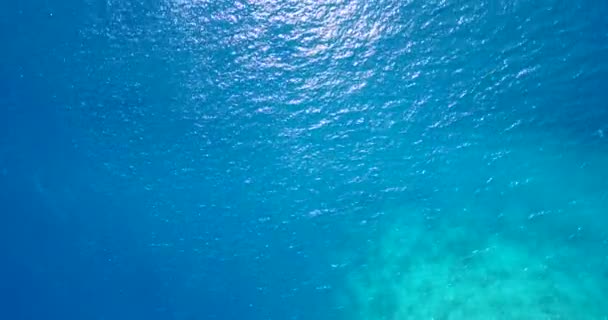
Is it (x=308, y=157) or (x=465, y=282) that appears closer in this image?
(x=308, y=157)

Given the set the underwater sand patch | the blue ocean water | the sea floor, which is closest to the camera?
the blue ocean water

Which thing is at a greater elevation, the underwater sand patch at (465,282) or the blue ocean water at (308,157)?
the blue ocean water at (308,157)

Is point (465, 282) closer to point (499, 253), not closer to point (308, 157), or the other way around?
point (499, 253)

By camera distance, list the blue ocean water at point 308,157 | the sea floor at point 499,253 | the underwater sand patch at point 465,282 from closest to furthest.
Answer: the blue ocean water at point 308,157
the sea floor at point 499,253
the underwater sand patch at point 465,282

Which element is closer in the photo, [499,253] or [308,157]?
[308,157]

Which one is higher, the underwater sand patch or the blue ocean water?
the blue ocean water

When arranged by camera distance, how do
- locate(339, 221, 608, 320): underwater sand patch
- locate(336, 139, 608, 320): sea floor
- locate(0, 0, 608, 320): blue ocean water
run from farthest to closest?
locate(339, 221, 608, 320): underwater sand patch
locate(336, 139, 608, 320): sea floor
locate(0, 0, 608, 320): blue ocean water

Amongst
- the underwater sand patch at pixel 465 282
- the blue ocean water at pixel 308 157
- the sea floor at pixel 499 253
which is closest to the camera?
the blue ocean water at pixel 308 157

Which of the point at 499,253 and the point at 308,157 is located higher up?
the point at 308,157

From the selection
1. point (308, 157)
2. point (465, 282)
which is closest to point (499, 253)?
point (465, 282)

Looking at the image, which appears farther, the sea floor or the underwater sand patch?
the underwater sand patch
